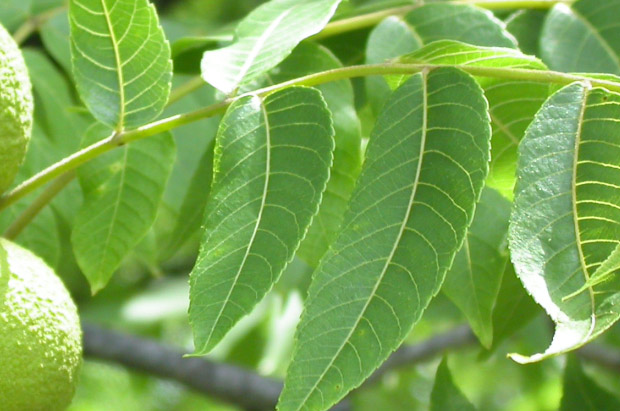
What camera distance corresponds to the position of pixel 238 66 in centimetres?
109

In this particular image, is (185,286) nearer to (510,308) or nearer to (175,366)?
(175,366)

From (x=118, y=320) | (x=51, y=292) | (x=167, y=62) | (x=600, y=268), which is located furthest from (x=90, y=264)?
(x=118, y=320)

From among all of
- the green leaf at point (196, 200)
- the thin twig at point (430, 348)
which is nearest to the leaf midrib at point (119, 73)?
the green leaf at point (196, 200)

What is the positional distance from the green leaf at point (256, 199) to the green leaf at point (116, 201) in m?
0.22

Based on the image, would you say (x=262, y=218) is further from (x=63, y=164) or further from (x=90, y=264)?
(x=90, y=264)

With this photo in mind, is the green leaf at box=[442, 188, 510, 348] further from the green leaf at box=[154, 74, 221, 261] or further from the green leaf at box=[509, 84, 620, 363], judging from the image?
the green leaf at box=[154, 74, 221, 261]

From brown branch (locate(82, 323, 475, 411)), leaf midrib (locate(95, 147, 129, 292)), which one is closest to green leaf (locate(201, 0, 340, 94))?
leaf midrib (locate(95, 147, 129, 292))

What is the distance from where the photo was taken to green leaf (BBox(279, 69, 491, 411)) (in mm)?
868

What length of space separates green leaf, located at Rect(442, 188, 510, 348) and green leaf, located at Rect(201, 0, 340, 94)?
310 mm

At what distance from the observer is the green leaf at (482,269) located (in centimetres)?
112

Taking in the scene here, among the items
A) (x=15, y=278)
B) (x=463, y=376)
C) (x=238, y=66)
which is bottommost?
(x=463, y=376)

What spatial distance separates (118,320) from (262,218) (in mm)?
1700

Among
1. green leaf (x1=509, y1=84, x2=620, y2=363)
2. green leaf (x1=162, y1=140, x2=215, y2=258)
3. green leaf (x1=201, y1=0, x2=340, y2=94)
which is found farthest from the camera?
green leaf (x1=162, y1=140, x2=215, y2=258)

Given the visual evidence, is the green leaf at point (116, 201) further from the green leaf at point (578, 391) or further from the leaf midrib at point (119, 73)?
the green leaf at point (578, 391)
